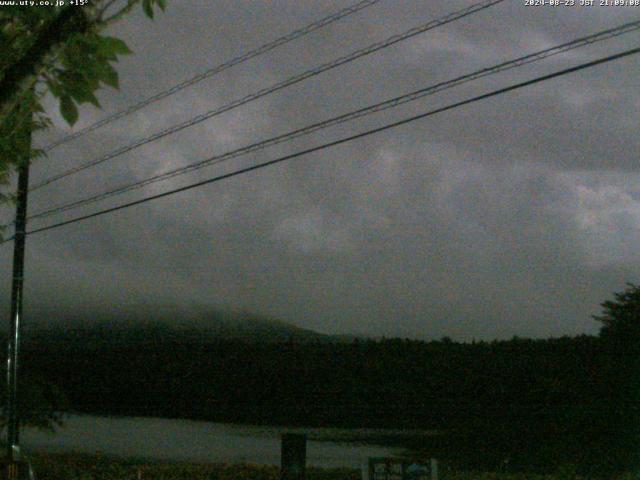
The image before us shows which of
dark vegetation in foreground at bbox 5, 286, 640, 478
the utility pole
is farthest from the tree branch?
dark vegetation in foreground at bbox 5, 286, 640, 478

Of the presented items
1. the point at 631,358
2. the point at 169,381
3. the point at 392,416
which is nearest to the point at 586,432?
the point at 631,358

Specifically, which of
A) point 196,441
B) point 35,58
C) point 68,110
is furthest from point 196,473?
point 35,58

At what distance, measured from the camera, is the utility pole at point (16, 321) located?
14070mm

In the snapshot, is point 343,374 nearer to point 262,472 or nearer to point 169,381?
point 169,381

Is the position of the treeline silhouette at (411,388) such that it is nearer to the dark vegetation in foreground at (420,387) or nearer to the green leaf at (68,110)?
the dark vegetation in foreground at (420,387)

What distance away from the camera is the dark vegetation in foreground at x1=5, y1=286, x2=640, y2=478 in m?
24.3

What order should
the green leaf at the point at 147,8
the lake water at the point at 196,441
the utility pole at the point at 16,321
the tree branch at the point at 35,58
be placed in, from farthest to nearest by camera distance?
1. the lake water at the point at 196,441
2. the utility pole at the point at 16,321
3. the green leaf at the point at 147,8
4. the tree branch at the point at 35,58

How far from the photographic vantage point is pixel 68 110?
3.28m

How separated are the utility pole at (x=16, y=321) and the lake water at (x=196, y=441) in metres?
7.52

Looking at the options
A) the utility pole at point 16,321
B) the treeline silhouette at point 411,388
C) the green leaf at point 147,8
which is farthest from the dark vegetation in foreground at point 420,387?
the green leaf at point 147,8

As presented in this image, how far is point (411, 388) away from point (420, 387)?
0.37 metres

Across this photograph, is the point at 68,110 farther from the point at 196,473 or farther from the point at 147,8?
the point at 196,473

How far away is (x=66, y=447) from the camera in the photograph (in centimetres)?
2764

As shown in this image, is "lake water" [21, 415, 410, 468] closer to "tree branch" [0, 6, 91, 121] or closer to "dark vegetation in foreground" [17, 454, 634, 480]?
"dark vegetation in foreground" [17, 454, 634, 480]
